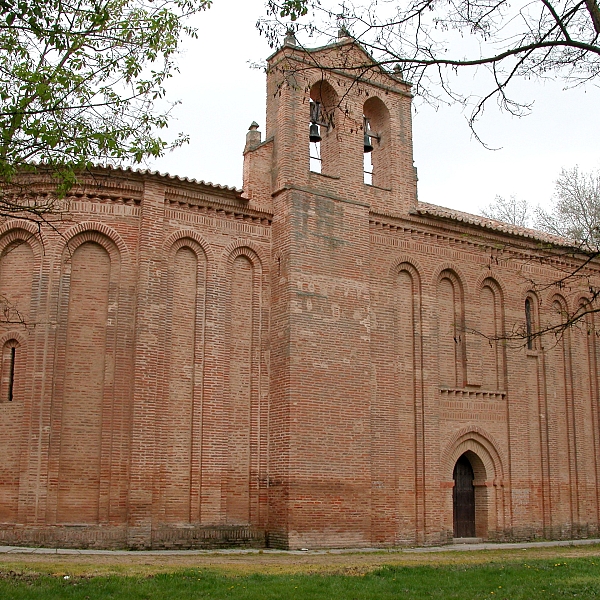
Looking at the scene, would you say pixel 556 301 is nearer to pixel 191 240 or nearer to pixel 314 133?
pixel 314 133

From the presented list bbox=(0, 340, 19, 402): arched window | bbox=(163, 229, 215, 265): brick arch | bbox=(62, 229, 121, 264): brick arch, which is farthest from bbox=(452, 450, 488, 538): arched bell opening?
bbox=(0, 340, 19, 402): arched window

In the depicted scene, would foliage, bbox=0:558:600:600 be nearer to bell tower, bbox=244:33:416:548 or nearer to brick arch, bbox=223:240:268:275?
bell tower, bbox=244:33:416:548

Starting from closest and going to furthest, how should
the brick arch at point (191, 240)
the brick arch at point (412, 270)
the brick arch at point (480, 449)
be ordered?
1. the brick arch at point (191, 240)
2. the brick arch at point (480, 449)
3. the brick arch at point (412, 270)

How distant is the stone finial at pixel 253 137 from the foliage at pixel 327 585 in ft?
30.0

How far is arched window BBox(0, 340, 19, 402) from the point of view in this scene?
48.3 feet

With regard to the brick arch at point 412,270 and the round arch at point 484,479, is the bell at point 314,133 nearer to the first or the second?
the brick arch at point 412,270

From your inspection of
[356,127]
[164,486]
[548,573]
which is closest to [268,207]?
[356,127]

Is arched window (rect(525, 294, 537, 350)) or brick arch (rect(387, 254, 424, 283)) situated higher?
brick arch (rect(387, 254, 424, 283))

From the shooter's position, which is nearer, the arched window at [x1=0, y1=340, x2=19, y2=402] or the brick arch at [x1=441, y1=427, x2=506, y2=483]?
the arched window at [x1=0, y1=340, x2=19, y2=402]

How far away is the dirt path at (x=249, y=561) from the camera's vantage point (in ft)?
36.3

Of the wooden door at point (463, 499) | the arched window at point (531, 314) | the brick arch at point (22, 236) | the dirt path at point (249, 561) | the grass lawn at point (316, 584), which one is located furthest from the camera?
the arched window at point (531, 314)

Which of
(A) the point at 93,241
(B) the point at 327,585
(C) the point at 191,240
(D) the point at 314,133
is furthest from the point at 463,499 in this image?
(A) the point at 93,241

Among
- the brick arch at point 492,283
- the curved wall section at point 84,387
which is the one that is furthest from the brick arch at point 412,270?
the curved wall section at point 84,387

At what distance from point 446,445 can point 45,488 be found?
8254 millimetres
